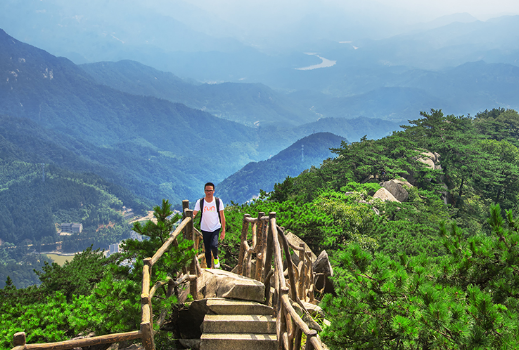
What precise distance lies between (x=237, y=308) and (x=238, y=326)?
0.25 m

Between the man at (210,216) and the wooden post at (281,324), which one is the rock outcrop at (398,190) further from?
the wooden post at (281,324)

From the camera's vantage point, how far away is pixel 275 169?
143m

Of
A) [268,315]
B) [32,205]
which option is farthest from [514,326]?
[32,205]

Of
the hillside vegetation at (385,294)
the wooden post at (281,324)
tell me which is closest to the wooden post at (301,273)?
the hillside vegetation at (385,294)

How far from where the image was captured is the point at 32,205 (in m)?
110

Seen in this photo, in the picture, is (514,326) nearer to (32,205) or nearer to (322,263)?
(322,263)

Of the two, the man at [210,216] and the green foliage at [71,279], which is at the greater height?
the man at [210,216]

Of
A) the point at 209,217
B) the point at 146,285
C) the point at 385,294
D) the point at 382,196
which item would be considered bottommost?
the point at 385,294

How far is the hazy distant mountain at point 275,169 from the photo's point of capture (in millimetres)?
130875

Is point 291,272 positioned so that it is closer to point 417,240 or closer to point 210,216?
point 210,216

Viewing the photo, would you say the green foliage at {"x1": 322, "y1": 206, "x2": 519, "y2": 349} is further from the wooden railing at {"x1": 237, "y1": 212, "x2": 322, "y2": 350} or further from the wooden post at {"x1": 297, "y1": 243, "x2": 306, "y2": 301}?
the wooden post at {"x1": 297, "y1": 243, "x2": 306, "y2": 301}

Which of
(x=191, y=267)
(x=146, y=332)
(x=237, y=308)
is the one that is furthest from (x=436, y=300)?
(x=191, y=267)

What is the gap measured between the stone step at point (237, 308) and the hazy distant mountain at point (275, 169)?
396 feet

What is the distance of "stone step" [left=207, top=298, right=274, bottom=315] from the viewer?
416 cm
